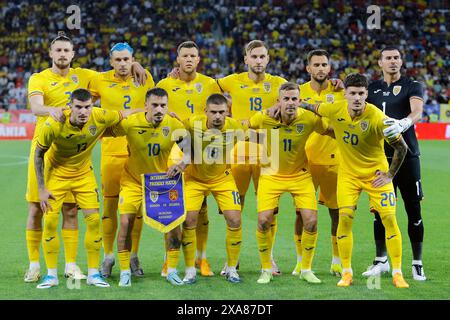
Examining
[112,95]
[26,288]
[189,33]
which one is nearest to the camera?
[26,288]

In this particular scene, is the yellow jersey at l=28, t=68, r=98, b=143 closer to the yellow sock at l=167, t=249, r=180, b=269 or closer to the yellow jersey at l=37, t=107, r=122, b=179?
the yellow jersey at l=37, t=107, r=122, b=179

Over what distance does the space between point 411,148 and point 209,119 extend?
2.12 metres

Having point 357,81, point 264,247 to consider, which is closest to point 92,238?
point 264,247

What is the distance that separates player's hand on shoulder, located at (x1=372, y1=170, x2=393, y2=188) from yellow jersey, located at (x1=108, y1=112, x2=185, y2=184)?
1.96m

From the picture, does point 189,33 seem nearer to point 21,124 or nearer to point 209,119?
point 21,124

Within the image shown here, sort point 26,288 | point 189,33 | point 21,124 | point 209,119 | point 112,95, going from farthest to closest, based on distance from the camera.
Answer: point 189,33 → point 21,124 → point 112,95 → point 209,119 → point 26,288

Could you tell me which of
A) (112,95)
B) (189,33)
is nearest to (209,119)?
(112,95)

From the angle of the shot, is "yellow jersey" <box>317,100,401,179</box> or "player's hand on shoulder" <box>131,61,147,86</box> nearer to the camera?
"yellow jersey" <box>317,100,401,179</box>

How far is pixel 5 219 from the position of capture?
457 inches

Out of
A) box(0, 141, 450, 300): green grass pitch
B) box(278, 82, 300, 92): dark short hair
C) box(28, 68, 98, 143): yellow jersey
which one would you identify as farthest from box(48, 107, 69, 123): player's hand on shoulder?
box(278, 82, 300, 92): dark short hair

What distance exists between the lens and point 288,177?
772 cm

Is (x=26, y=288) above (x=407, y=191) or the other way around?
the other way around

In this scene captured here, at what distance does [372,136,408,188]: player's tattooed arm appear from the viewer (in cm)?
723

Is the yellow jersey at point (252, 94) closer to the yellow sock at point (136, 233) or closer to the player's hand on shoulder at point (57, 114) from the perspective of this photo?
the yellow sock at point (136, 233)
